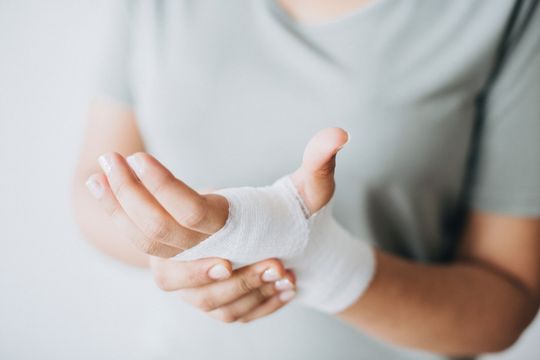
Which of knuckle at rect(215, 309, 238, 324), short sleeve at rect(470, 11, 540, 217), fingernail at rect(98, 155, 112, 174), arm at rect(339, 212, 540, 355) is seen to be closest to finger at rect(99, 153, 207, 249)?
fingernail at rect(98, 155, 112, 174)

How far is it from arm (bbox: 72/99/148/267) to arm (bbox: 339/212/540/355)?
27cm

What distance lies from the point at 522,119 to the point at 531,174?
0.05 metres

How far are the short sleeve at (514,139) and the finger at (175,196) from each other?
1.02 ft

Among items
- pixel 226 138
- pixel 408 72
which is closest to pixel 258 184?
pixel 226 138

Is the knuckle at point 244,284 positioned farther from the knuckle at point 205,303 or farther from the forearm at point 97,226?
the forearm at point 97,226

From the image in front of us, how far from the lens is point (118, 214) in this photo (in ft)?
0.91

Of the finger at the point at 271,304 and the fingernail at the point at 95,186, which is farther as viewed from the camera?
the finger at the point at 271,304

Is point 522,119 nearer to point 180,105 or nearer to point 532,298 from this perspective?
point 532,298

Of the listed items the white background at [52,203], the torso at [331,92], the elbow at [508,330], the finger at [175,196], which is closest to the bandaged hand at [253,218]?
the finger at [175,196]

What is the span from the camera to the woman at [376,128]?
0.44 metres

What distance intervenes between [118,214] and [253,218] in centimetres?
8

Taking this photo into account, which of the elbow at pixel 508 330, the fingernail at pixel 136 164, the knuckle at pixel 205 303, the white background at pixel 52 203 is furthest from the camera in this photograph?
the white background at pixel 52 203

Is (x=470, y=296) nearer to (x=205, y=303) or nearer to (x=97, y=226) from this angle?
(x=205, y=303)

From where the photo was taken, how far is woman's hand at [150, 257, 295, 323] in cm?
32
